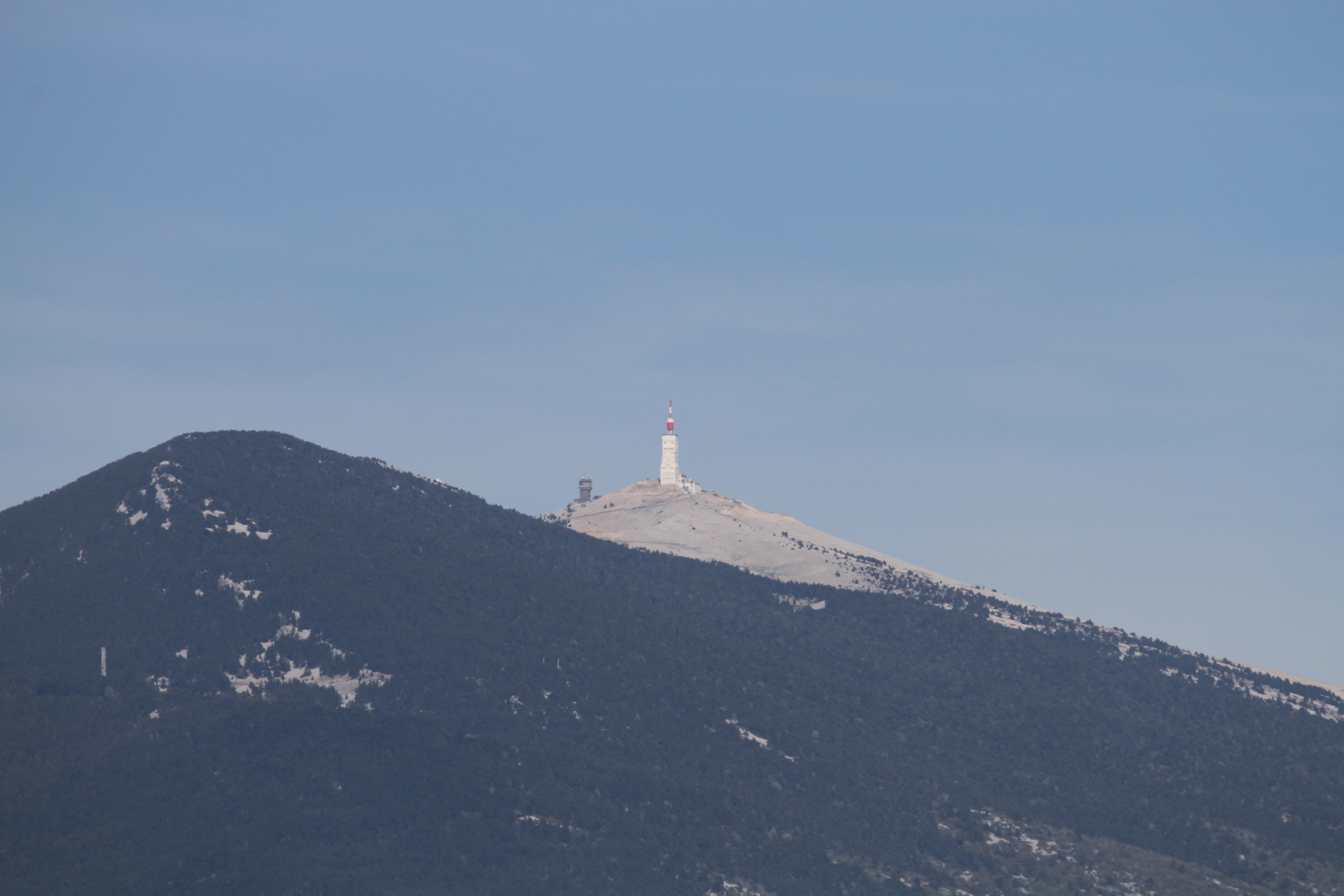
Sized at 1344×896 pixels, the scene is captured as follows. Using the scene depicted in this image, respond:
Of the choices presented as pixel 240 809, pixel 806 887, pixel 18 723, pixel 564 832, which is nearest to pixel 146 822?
pixel 240 809

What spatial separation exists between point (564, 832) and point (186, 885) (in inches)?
1555

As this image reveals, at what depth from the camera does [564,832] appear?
199250 millimetres

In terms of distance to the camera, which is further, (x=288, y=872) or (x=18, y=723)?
(x=18, y=723)

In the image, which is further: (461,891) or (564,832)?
(564,832)

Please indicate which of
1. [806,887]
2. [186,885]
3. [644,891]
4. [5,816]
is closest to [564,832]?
[644,891]

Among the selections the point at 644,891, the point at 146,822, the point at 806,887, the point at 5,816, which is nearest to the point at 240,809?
the point at 146,822

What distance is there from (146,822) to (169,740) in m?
14.7

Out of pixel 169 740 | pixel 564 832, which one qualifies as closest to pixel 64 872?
pixel 169 740

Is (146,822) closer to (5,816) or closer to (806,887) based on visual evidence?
(5,816)

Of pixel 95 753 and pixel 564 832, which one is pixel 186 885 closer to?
pixel 95 753

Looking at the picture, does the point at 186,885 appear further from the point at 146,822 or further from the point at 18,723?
the point at 18,723

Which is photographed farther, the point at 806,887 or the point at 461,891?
the point at 806,887

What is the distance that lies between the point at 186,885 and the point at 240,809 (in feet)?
50.6

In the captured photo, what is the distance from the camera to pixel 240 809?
629 ft
